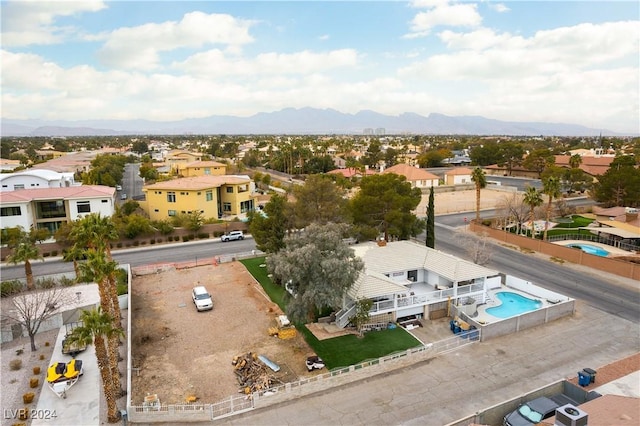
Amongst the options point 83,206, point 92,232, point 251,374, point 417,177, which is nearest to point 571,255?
point 251,374

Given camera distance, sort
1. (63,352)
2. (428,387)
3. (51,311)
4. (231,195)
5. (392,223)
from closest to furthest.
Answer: (428,387), (63,352), (51,311), (392,223), (231,195)

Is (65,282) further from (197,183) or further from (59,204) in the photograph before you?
(197,183)

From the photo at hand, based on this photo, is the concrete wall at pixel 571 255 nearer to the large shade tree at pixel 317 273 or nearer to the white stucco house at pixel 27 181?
the large shade tree at pixel 317 273

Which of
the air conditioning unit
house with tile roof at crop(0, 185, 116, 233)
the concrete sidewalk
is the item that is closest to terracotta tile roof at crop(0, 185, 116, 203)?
house with tile roof at crop(0, 185, 116, 233)

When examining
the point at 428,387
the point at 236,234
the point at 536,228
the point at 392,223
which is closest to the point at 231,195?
the point at 236,234

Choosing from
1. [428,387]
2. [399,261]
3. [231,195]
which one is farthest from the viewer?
[231,195]

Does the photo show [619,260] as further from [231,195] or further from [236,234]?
A: [231,195]

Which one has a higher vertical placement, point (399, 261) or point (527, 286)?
point (399, 261)
